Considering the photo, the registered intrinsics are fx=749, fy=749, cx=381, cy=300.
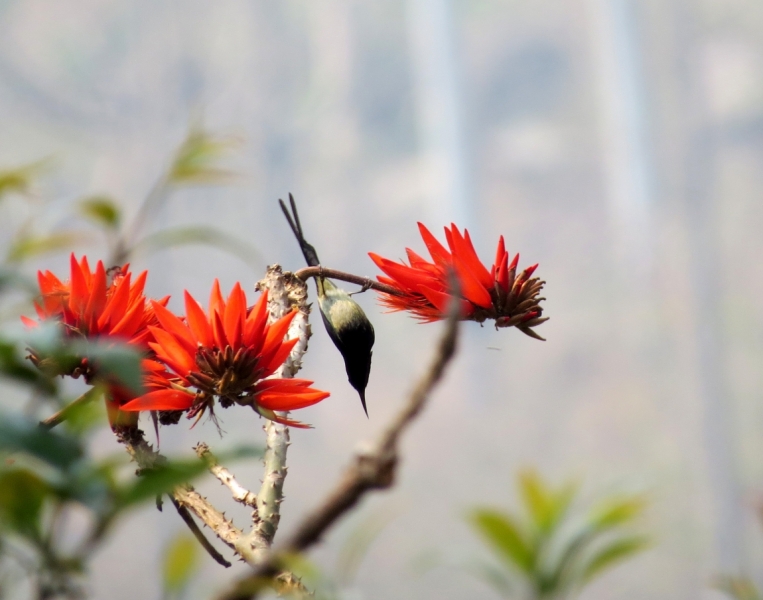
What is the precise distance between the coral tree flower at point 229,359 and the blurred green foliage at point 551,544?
0.84 ft

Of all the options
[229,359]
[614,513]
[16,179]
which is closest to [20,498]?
[229,359]

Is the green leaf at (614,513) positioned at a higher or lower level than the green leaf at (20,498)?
higher

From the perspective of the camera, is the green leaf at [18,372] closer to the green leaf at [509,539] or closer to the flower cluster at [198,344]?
the flower cluster at [198,344]

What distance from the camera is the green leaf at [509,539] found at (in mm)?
491

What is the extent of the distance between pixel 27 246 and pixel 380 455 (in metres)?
0.39

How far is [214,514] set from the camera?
0.91ft

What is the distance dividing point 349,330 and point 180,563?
0.11 m

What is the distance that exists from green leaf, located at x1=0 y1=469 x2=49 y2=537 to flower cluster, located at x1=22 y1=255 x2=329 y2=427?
0.10 meters

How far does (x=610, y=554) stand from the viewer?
1.67 feet

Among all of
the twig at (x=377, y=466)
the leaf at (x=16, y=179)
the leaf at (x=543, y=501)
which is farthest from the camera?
the leaf at (x=543, y=501)

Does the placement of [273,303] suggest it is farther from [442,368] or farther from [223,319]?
[442,368]

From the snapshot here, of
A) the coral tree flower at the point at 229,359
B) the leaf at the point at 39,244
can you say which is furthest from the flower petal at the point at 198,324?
the leaf at the point at 39,244

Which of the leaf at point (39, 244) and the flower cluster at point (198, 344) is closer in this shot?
the flower cluster at point (198, 344)

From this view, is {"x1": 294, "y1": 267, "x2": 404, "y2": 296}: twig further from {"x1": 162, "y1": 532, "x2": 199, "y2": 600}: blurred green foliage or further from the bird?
{"x1": 162, "y1": 532, "x2": 199, "y2": 600}: blurred green foliage
